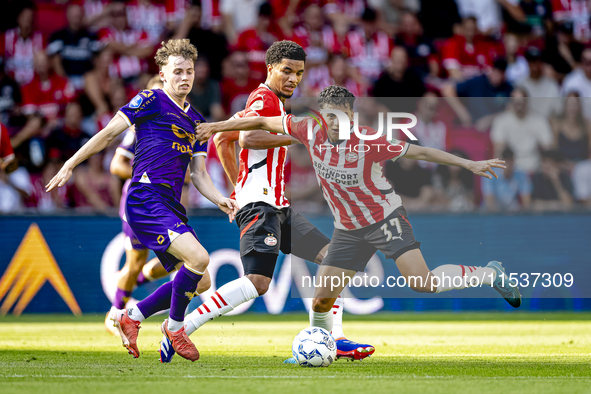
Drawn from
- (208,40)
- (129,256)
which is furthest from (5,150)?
(208,40)

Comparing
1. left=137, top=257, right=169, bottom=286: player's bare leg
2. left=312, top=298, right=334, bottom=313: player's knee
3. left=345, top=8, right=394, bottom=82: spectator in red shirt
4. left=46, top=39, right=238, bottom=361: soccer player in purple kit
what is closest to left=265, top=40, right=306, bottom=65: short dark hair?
left=46, top=39, right=238, bottom=361: soccer player in purple kit

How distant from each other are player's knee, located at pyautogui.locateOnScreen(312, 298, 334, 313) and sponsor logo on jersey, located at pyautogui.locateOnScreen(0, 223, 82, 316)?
4864mm

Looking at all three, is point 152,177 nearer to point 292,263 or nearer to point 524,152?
point 292,263

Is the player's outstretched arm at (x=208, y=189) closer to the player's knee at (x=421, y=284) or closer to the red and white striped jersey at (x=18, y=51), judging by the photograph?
the player's knee at (x=421, y=284)

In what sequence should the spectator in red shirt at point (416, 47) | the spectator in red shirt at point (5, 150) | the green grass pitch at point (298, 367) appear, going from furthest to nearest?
the spectator in red shirt at point (416, 47) < the spectator in red shirt at point (5, 150) < the green grass pitch at point (298, 367)

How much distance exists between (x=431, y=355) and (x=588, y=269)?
4.59 m

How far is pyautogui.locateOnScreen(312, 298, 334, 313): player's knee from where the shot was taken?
18.5 feet

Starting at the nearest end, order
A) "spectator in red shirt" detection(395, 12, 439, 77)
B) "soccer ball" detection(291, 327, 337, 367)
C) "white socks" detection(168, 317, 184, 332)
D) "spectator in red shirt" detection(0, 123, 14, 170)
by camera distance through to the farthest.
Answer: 1. "soccer ball" detection(291, 327, 337, 367)
2. "white socks" detection(168, 317, 184, 332)
3. "spectator in red shirt" detection(0, 123, 14, 170)
4. "spectator in red shirt" detection(395, 12, 439, 77)

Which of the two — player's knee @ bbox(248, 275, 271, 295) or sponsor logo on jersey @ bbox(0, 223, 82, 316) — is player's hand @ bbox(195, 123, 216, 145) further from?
sponsor logo on jersey @ bbox(0, 223, 82, 316)

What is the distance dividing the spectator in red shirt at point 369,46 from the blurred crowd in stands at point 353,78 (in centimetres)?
3

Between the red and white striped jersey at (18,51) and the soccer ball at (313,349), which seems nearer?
the soccer ball at (313,349)

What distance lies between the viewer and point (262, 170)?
5.91 metres

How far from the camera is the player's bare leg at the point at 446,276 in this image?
5547mm

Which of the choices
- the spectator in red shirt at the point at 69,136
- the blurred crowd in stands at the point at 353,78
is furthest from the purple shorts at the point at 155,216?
the spectator in red shirt at the point at 69,136
